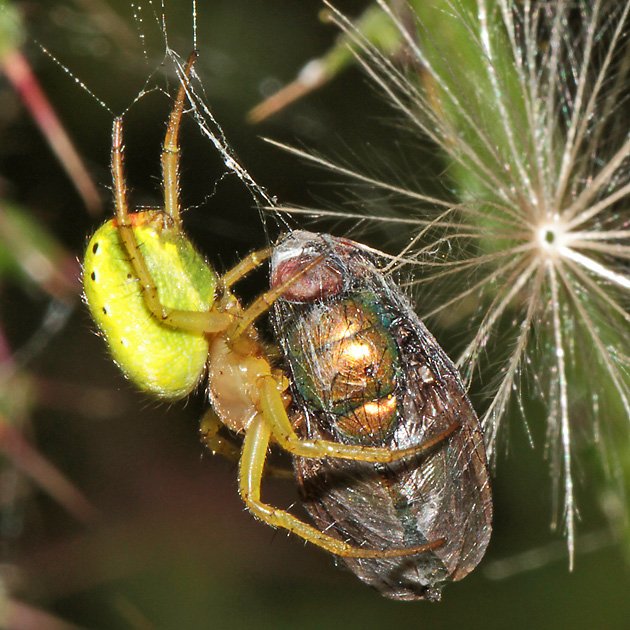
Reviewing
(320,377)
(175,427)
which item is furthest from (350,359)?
(175,427)

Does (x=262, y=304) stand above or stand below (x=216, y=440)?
above

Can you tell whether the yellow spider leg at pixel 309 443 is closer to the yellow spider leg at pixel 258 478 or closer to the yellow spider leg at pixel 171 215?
the yellow spider leg at pixel 258 478

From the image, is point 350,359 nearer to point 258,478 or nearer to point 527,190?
point 258,478

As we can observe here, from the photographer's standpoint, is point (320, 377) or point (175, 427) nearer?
point (320, 377)

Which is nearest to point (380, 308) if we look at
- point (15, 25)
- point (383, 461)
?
point (383, 461)

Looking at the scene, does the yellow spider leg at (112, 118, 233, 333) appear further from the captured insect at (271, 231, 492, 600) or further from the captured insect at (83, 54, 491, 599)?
the captured insect at (271, 231, 492, 600)
